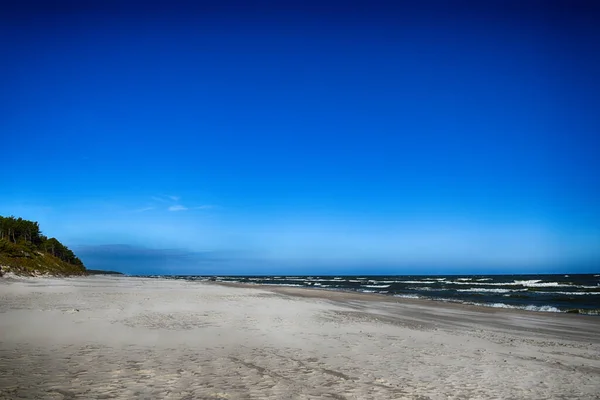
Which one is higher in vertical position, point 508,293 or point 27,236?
point 27,236

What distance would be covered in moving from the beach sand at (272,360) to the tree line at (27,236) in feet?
205

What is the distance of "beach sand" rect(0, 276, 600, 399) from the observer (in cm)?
655

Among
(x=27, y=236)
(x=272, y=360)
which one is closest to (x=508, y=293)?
(x=272, y=360)

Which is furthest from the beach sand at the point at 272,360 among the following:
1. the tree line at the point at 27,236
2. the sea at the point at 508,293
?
the tree line at the point at 27,236

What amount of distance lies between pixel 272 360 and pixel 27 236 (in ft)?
298

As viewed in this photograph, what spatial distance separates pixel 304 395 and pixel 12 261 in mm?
49952

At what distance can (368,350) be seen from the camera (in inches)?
398

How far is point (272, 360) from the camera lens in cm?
866

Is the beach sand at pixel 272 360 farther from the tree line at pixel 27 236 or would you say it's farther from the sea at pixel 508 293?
the tree line at pixel 27 236

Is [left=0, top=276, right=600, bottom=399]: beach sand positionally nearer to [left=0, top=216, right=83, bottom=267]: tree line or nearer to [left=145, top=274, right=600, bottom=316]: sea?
[left=145, top=274, right=600, bottom=316]: sea

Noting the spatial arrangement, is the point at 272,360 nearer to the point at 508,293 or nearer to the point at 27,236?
the point at 508,293

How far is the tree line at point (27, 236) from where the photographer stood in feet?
230

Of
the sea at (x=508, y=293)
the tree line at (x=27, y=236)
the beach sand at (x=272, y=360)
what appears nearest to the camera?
the beach sand at (x=272, y=360)

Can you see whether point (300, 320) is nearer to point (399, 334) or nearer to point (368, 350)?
point (399, 334)
